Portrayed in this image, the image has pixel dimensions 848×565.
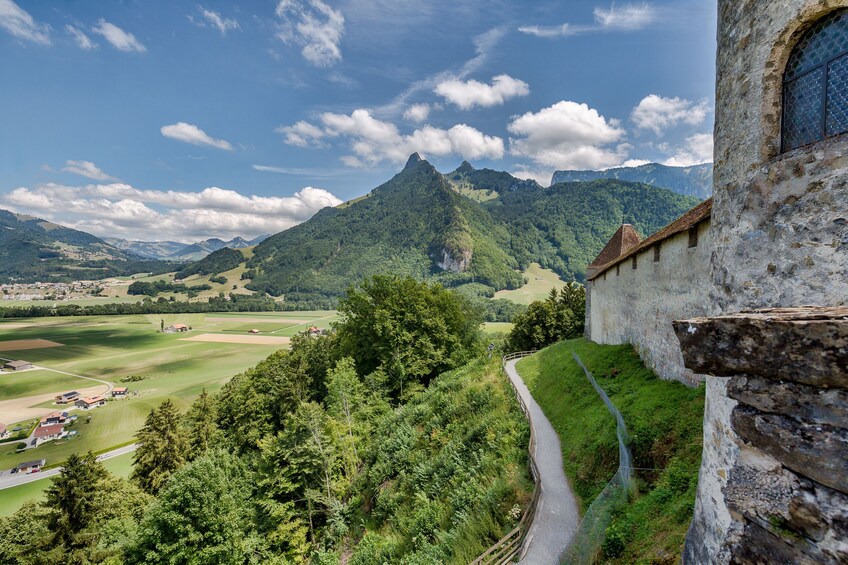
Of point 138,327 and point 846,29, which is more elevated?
point 846,29

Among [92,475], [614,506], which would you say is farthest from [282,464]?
[614,506]

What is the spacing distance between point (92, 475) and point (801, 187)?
118 feet

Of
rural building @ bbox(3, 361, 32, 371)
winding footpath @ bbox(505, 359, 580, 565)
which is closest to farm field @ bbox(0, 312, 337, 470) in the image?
rural building @ bbox(3, 361, 32, 371)

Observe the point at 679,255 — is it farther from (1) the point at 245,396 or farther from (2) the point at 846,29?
(1) the point at 245,396

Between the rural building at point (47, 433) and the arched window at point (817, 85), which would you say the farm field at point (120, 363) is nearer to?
the rural building at point (47, 433)


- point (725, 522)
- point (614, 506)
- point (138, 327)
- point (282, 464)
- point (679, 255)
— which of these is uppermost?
point (679, 255)

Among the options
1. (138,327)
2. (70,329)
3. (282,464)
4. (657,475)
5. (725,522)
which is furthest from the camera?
(138,327)

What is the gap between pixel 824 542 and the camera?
240 cm

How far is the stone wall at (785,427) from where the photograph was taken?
2.24 m

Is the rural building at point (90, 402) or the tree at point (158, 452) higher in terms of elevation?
the tree at point (158, 452)

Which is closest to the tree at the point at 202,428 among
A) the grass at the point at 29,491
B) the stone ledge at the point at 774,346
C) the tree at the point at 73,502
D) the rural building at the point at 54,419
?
the tree at the point at 73,502

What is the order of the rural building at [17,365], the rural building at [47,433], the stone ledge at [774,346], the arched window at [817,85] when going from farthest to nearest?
1. the rural building at [17,365]
2. the rural building at [47,433]
3. the arched window at [817,85]
4. the stone ledge at [774,346]

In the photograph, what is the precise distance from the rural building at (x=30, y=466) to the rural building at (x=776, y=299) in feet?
245

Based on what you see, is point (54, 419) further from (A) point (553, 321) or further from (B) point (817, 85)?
(B) point (817, 85)
